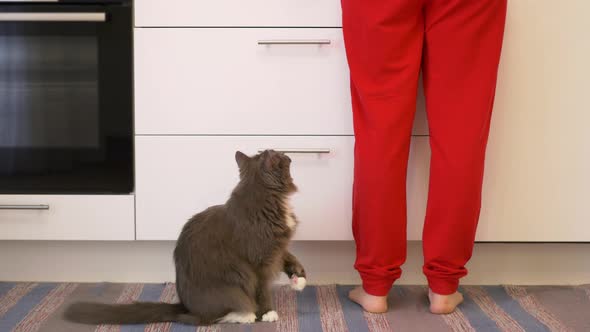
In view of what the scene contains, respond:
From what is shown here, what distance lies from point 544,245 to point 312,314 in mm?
772

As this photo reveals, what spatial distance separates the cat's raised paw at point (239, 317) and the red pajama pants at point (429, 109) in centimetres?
34

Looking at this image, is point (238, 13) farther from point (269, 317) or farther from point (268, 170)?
point (269, 317)

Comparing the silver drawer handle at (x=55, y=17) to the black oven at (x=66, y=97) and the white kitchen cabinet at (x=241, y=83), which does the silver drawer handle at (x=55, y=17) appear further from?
the white kitchen cabinet at (x=241, y=83)

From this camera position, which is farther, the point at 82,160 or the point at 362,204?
the point at 82,160

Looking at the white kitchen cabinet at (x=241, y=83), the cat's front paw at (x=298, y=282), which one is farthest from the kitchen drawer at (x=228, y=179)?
the cat's front paw at (x=298, y=282)

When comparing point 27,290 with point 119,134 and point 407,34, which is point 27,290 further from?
point 407,34

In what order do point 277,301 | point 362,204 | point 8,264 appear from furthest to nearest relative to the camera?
point 8,264 < point 277,301 < point 362,204

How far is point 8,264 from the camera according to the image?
1.91m

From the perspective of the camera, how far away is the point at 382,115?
157 cm

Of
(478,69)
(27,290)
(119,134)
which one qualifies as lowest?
(27,290)

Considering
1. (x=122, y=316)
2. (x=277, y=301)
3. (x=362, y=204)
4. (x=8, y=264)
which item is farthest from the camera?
(x=8, y=264)

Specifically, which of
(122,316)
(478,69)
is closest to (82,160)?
(122,316)

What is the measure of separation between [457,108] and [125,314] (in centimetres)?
92

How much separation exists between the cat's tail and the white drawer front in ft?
1.66
